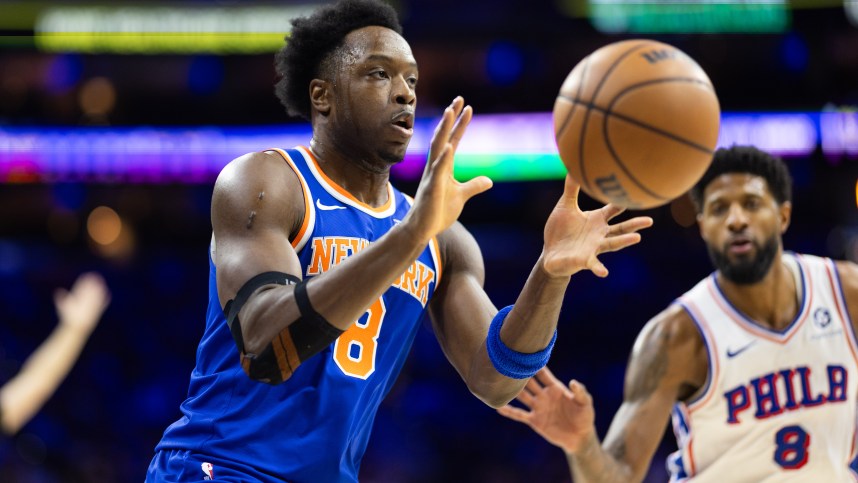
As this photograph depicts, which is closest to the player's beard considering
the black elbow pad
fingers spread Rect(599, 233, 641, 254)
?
fingers spread Rect(599, 233, 641, 254)

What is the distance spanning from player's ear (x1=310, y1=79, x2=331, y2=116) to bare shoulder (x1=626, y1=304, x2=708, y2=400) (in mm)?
2087

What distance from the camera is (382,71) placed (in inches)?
135

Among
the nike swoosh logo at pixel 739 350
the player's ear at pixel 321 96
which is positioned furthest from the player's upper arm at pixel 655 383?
the player's ear at pixel 321 96

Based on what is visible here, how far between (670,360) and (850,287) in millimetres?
952

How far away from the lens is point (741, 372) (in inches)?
186

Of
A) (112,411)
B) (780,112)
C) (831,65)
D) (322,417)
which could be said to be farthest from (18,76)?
(322,417)

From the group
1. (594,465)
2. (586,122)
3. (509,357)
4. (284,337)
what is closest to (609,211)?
(586,122)

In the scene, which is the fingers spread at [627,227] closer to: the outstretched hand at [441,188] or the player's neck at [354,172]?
the outstretched hand at [441,188]

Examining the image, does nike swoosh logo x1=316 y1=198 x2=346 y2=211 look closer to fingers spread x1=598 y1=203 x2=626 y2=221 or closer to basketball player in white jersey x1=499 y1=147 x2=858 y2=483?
fingers spread x1=598 y1=203 x2=626 y2=221

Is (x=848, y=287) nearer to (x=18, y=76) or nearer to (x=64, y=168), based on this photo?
(x=64, y=168)

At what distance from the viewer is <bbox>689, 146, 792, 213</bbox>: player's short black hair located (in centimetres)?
492

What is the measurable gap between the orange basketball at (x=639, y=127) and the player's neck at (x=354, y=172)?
72 cm

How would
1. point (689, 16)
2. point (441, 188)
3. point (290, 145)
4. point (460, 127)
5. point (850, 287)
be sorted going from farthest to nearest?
point (290, 145) < point (689, 16) < point (850, 287) < point (460, 127) < point (441, 188)

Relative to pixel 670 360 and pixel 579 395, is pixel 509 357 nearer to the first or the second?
pixel 579 395
